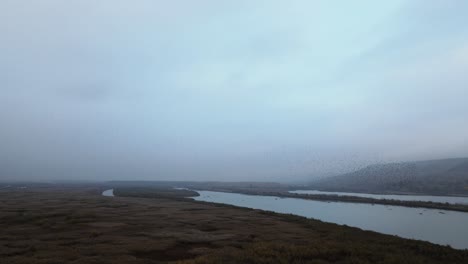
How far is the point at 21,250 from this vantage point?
2662cm

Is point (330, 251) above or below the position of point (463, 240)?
above

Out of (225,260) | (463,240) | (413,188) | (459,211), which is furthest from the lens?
(413,188)

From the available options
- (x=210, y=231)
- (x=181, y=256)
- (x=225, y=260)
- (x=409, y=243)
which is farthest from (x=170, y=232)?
(x=409, y=243)

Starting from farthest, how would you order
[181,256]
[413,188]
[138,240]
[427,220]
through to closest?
[413,188] < [427,220] < [138,240] < [181,256]

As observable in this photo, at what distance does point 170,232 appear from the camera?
37.3 m

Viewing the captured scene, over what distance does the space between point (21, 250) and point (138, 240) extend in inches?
343

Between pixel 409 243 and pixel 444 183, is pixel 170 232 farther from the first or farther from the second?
pixel 444 183

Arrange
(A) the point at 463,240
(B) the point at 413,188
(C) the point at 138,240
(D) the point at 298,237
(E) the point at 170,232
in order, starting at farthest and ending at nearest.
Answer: (B) the point at 413,188 → (A) the point at 463,240 → (E) the point at 170,232 → (D) the point at 298,237 → (C) the point at 138,240

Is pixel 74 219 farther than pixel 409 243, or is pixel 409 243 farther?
pixel 74 219

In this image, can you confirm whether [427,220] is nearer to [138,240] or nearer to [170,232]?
[170,232]

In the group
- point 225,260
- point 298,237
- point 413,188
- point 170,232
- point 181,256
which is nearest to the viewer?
point 225,260

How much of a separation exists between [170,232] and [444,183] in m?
176

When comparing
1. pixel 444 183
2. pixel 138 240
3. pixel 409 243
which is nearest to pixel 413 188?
pixel 444 183

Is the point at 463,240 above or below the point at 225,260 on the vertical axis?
below
